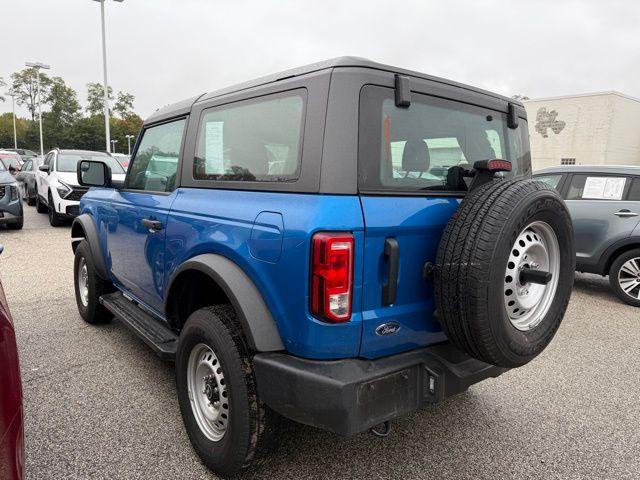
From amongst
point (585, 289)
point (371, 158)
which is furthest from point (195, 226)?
point (585, 289)

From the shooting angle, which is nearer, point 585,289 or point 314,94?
point 314,94

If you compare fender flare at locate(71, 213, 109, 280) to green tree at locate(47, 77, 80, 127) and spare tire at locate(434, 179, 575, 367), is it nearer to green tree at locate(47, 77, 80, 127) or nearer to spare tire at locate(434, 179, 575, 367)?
spare tire at locate(434, 179, 575, 367)

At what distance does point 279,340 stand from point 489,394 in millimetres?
1988

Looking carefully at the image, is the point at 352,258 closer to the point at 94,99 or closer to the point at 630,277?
the point at 630,277

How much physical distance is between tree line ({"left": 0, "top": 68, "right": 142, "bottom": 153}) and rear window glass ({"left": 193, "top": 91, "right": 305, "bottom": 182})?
59346 mm

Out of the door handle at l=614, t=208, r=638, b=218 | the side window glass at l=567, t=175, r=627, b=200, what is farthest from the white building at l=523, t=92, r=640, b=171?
the door handle at l=614, t=208, r=638, b=218

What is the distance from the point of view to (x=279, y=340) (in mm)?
2002

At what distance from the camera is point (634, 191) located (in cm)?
577

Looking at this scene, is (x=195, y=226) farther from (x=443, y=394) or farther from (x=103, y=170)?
(x=103, y=170)

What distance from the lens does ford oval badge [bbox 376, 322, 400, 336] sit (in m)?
1.97

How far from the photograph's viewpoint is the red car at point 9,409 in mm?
1366

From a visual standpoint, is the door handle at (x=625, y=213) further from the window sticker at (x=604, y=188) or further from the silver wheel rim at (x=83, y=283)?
the silver wheel rim at (x=83, y=283)

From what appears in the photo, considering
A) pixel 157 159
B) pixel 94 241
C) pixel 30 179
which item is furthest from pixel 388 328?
pixel 30 179

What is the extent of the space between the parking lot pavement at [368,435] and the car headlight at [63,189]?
660cm
